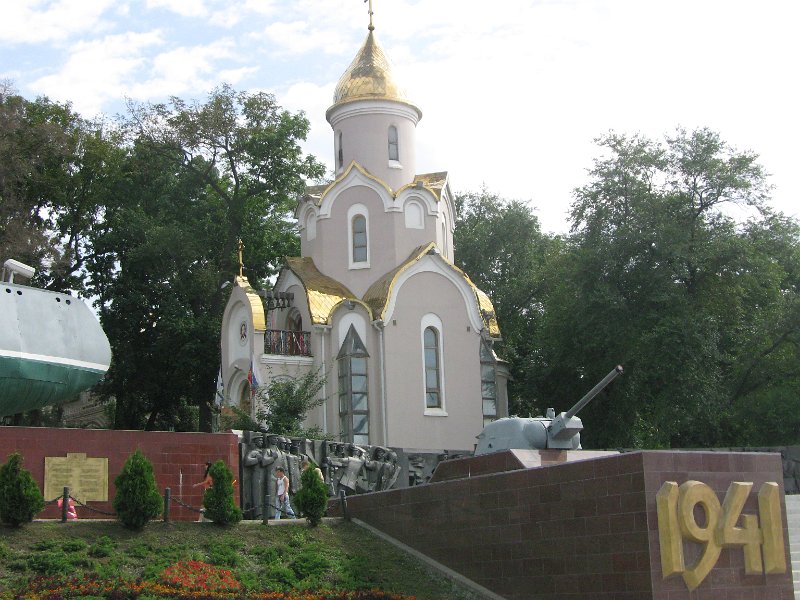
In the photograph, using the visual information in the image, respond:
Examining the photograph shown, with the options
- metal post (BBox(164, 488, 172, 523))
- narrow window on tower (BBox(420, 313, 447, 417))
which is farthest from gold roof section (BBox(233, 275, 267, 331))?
metal post (BBox(164, 488, 172, 523))

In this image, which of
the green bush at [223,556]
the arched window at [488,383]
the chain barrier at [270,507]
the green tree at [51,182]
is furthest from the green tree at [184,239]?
the green bush at [223,556]

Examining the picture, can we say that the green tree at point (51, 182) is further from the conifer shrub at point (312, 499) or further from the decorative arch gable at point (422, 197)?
the conifer shrub at point (312, 499)

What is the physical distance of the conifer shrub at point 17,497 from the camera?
48.9 feet

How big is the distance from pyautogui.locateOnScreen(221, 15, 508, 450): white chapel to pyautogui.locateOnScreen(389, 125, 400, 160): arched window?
3cm

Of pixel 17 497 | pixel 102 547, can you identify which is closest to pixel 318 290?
pixel 17 497

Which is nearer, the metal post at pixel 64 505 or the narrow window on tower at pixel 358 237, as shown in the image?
the metal post at pixel 64 505

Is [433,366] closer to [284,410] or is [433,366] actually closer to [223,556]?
[284,410]

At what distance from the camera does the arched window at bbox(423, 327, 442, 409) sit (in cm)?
2947

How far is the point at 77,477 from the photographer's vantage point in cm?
1719

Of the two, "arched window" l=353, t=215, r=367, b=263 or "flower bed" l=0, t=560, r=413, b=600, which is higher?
"arched window" l=353, t=215, r=367, b=263

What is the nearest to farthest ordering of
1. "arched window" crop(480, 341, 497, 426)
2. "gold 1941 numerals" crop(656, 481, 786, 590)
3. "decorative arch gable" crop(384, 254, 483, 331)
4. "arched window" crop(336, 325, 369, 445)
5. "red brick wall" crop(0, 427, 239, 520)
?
1. "gold 1941 numerals" crop(656, 481, 786, 590)
2. "red brick wall" crop(0, 427, 239, 520)
3. "arched window" crop(336, 325, 369, 445)
4. "arched window" crop(480, 341, 497, 426)
5. "decorative arch gable" crop(384, 254, 483, 331)

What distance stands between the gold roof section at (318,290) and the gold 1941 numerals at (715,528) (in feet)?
52.4

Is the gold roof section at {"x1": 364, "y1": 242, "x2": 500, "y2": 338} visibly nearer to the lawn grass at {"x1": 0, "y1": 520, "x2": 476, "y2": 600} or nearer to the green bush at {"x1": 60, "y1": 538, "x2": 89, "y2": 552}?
the lawn grass at {"x1": 0, "y1": 520, "x2": 476, "y2": 600}

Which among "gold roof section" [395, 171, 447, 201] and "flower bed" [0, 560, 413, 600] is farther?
"gold roof section" [395, 171, 447, 201]
